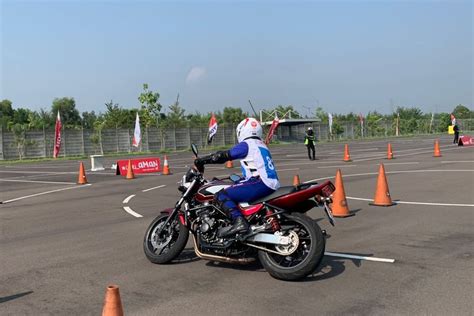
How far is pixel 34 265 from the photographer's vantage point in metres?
6.75

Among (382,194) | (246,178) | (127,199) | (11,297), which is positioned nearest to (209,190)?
(246,178)

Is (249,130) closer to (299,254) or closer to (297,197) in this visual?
(297,197)

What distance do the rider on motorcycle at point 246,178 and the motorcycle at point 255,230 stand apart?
0.30 ft

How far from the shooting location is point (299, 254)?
226 inches

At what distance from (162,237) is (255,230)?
1439 millimetres

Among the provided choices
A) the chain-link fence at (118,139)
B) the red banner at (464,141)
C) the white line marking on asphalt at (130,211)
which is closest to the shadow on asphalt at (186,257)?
the white line marking on asphalt at (130,211)

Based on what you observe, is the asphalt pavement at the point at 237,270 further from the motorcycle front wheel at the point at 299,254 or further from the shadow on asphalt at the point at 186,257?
the motorcycle front wheel at the point at 299,254

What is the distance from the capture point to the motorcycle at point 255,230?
566 cm

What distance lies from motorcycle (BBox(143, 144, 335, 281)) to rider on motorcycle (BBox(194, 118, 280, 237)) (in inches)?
3.7

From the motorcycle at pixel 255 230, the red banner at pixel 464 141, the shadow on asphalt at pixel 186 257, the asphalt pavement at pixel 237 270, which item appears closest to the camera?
the asphalt pavement at pixel 237 270

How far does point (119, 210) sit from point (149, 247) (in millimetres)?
4942

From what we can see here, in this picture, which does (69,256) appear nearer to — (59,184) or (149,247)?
(149,247)

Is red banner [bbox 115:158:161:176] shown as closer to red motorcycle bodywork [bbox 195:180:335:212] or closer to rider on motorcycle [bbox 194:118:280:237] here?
rider on motorcycle [bbox 194:118:280:237]

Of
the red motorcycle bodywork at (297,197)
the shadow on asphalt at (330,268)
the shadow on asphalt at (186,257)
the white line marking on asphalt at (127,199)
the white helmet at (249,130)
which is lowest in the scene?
the shadow on asphalt at (330,268)
